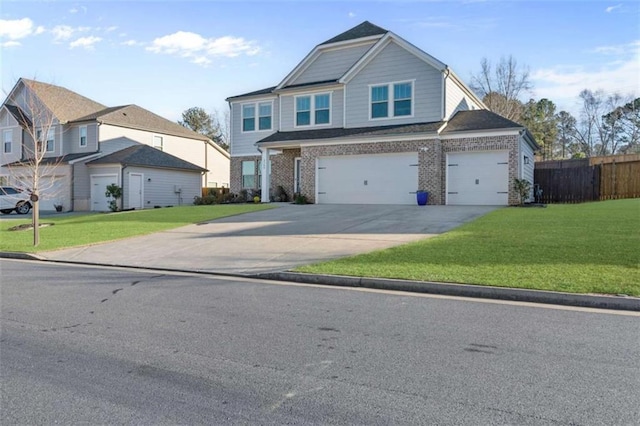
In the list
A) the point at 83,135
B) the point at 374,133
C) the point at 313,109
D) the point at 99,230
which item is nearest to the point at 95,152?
the point at 83,135

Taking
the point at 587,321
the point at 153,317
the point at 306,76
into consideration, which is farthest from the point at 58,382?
the point at 306,76

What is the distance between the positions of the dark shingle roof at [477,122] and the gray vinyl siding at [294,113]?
5659 millimetres

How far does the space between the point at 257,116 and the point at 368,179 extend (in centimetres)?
881

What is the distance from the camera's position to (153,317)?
18.8 ft

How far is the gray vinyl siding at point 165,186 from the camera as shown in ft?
98.0

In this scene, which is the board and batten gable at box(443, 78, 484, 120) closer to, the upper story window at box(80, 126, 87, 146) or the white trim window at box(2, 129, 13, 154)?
the upper story window at box(80, 126, 87, 146)

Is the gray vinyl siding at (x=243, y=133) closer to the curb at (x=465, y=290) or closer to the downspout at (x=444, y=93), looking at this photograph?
the downspout at (x=444, y=93)

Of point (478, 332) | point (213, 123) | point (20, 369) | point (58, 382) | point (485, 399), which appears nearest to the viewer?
point (485, 399)

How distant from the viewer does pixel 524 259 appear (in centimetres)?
→ 827

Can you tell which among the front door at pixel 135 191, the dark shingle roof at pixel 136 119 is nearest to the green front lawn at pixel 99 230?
the front door at pixel 135 191

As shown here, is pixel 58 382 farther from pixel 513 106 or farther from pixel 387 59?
pixel 513 106

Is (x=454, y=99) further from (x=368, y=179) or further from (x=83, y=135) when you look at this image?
(x=83, y=135)

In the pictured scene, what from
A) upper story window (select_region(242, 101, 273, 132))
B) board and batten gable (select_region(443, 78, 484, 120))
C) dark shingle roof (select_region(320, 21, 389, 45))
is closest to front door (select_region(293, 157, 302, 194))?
upper story window (select_region(242, 101, 273, 132))

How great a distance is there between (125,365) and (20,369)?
923mm
